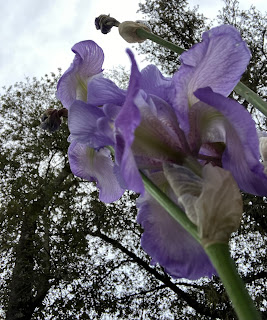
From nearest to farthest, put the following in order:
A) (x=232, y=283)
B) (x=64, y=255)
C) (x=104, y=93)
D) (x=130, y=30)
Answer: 1. (x=232, y=283)
2. (x=104, y=93)
3. (x=130, y=30)
4. (x=64, y=255)

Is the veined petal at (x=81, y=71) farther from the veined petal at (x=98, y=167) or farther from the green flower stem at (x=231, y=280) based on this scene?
the green flower stem at (x=231, y=280)

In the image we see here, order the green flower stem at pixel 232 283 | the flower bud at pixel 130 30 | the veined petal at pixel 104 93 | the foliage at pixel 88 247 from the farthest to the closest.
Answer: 1. the foliage at pixel 88 247
2. the flower bud at pixel 130 30
3. the veined petal at pixel 104 93
4. the green flower stem at pixel 232 283

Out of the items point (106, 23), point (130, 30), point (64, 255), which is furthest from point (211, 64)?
point (64, 255)

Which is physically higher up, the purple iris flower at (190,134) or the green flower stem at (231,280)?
the purple iris flower at (190,134)

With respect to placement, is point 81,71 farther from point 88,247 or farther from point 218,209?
point 88,247

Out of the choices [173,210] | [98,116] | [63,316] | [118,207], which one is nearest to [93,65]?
[98,116]

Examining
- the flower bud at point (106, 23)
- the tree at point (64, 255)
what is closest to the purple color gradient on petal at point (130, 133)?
the flower bud at point (106, 23)

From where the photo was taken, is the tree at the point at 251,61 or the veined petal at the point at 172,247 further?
the tree at the point at 251,61

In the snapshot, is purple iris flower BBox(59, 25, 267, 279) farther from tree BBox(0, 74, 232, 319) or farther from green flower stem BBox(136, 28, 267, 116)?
tree BBox(0, 74, 232, 319)
